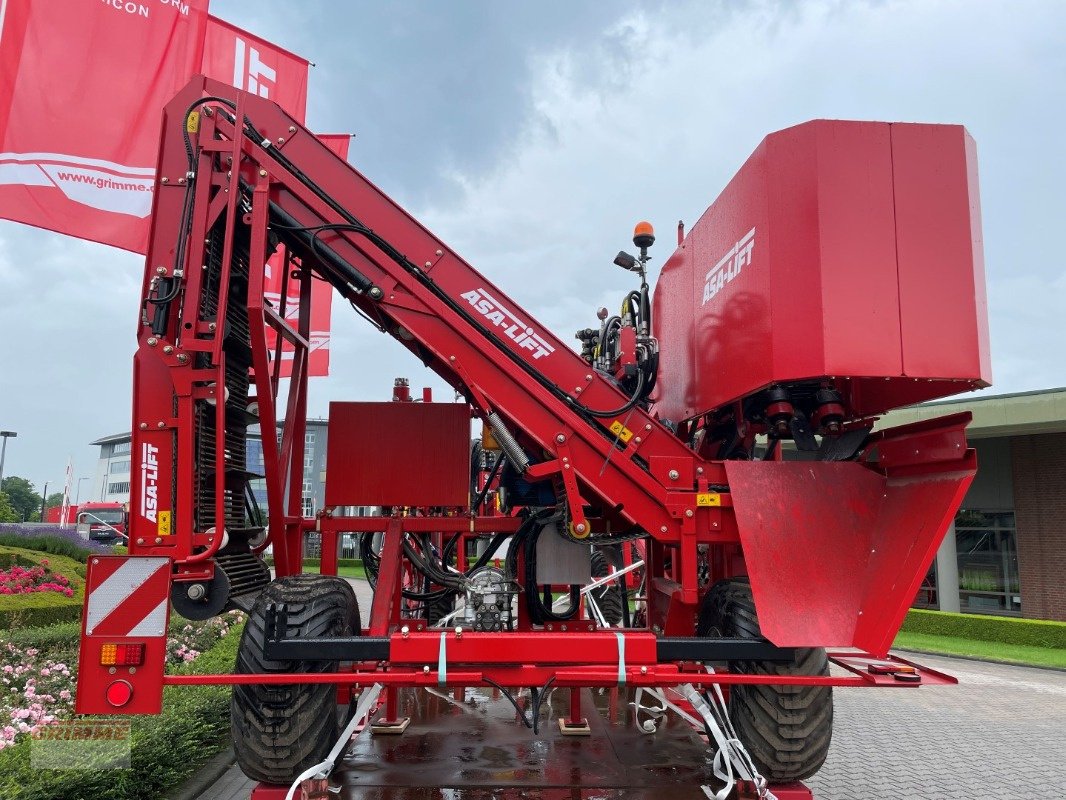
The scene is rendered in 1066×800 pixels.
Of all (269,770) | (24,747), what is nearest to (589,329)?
(269,770)

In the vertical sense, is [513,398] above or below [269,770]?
above

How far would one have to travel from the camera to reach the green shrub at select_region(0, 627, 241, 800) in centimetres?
343

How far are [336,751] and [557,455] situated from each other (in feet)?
5.90

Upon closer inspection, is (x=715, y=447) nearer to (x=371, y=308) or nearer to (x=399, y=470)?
(x=399, y=470)

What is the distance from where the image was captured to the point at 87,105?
285 inches

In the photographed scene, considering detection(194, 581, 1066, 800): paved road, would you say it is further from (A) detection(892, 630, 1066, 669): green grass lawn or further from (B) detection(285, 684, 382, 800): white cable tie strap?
(A) detection(892, 630, 1066, 669): green grass lawn

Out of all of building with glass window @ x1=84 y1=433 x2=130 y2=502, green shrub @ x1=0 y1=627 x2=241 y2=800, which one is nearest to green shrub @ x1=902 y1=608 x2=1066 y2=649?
green shrub @ x1=0 y1=627 x2=241 y2=800

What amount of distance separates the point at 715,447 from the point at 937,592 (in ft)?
55.0

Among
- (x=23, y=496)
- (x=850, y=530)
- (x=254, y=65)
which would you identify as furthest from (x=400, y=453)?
(x=23, y=496)

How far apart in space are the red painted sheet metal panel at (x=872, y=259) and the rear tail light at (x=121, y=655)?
319 cm

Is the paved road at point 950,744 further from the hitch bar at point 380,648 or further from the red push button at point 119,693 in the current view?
the red push button at point 119,693

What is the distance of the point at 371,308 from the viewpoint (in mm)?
4238

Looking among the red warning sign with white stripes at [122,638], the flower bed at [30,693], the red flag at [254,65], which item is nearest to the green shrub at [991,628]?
the red flag at [254,65]

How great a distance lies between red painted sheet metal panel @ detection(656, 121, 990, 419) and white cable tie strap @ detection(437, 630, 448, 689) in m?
1.96
